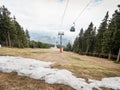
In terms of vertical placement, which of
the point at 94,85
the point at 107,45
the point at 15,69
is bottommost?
the point at 94,85

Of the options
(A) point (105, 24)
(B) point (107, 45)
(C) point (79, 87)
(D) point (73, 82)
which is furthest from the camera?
(A) point (105, 24)

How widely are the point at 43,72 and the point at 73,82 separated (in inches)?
90.1

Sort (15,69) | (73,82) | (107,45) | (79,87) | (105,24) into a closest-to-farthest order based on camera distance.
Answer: (79,87) → (73,82) → (15,69) → (107,45) → (105,24)

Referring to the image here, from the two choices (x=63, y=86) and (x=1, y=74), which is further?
(x=1, y=74)

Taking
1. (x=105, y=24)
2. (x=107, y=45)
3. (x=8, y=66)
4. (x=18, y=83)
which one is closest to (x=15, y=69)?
(x=8, y=66)

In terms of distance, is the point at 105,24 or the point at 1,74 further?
the point at 105,24

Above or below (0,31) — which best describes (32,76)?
below

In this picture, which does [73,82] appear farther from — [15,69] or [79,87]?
[15,69]

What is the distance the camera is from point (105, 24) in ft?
137

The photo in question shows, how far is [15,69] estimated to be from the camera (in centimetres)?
1038

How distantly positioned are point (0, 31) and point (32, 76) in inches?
1493

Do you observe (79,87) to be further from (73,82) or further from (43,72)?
(43,72)

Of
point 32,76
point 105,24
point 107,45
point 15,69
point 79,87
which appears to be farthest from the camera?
point 105,24

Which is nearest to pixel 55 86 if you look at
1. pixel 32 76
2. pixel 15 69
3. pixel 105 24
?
pixel 32 76
